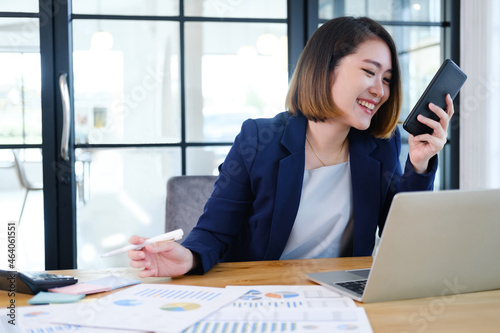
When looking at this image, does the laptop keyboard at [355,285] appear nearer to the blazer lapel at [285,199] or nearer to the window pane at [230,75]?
the blazer lapel at [285,199]

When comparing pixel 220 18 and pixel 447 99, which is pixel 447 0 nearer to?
pixel 220 18

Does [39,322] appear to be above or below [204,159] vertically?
below

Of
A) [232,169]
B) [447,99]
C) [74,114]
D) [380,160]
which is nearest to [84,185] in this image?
[74,114]

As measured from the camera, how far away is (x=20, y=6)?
277 cm

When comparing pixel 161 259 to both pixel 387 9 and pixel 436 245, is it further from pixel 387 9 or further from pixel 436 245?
pixel 387 9

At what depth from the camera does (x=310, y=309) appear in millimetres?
949

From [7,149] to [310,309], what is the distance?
90.2 inches

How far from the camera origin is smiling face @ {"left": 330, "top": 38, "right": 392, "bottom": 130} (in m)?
1.54

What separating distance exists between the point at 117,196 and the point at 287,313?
2128 mm

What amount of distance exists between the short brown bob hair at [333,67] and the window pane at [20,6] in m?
1.72

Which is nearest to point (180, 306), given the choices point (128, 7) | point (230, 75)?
point (230, 75)

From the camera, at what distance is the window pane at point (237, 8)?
9.58 ft

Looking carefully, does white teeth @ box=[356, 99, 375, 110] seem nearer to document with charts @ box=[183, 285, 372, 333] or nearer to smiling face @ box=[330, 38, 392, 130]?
smiling face @ box=[330, 38, 392, 130]

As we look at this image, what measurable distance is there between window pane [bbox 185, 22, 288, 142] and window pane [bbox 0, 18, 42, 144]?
0.77 meters
